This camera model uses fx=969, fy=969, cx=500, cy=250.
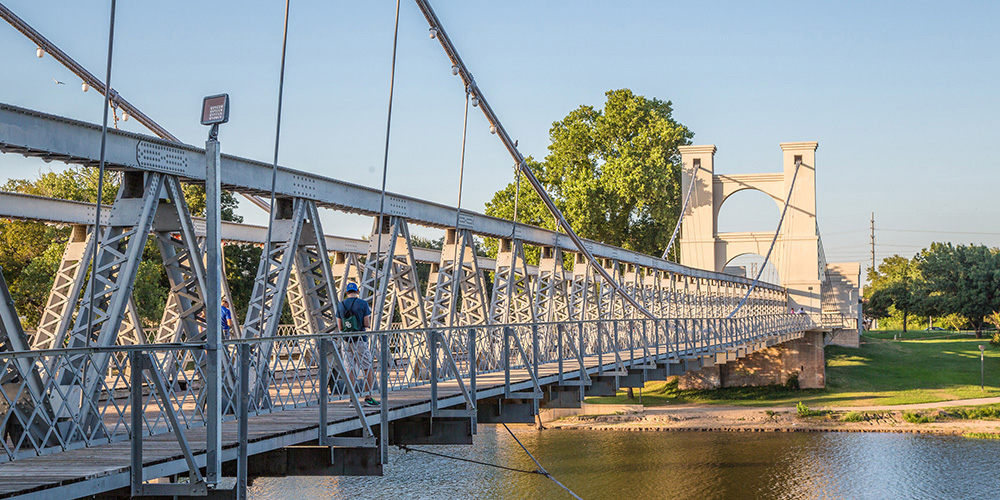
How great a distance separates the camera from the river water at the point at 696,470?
23281mm

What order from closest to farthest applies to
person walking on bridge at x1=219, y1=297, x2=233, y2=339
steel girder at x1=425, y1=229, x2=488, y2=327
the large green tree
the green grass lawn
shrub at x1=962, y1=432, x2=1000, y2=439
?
1. person walking on bridge at x1=219, y1=297, x2=233, y2=339
2. steel girder at x1=425, y1=229, x2=488, y2=327
3. the large green tree
4. shrub at x1=962, y1=432, x2=1000, y2=439
5. the green grass lawn

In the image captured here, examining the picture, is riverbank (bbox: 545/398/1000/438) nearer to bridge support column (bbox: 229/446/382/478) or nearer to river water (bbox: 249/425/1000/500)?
river water (bbox: 249/425/1000/500)

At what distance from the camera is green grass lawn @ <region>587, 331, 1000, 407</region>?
37438mm

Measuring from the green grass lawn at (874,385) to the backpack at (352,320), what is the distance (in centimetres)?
2838

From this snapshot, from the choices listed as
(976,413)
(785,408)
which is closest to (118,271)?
(785,408)

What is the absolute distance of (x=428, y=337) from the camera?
11195 mm

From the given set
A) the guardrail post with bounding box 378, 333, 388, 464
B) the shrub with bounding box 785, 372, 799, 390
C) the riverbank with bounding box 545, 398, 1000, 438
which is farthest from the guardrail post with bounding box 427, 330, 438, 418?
the shrub with bounding box 785, 372, 799, 390

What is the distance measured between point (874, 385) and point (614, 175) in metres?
13.7

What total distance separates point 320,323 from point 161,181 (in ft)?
11.9

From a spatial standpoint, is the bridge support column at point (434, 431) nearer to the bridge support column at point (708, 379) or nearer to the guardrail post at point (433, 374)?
the guardrail post at point (433, 374)

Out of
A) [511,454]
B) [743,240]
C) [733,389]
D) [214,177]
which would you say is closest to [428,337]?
[214,177]

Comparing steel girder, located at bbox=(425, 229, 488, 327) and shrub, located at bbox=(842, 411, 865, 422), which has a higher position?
steel girder, located at bbox=(425, 229, 488, 327)

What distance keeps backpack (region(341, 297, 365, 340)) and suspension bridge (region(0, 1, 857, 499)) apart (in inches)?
12.3

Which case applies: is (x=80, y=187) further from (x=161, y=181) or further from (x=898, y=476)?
(x=898, y=476)
